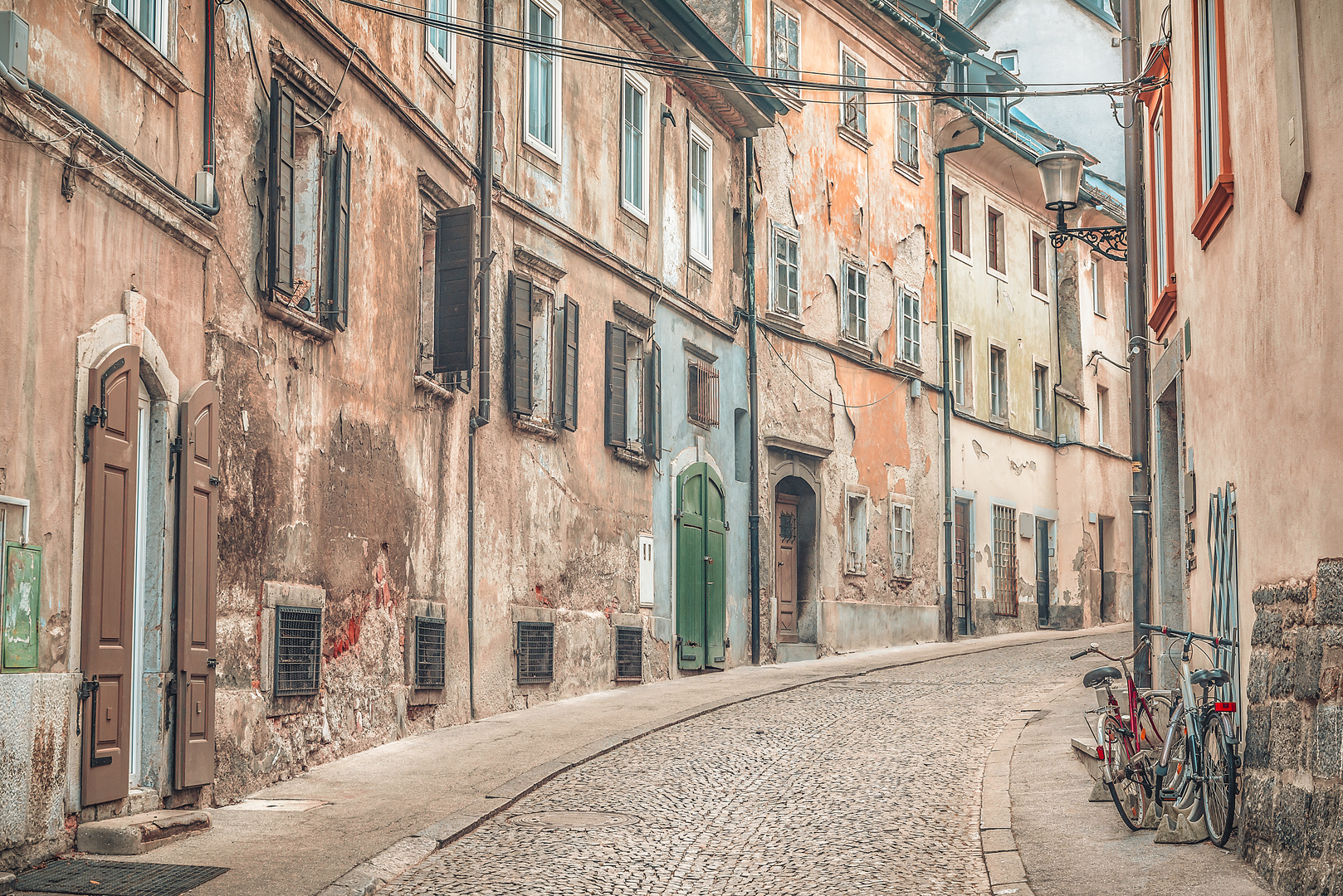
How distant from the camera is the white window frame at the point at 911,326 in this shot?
989 inches

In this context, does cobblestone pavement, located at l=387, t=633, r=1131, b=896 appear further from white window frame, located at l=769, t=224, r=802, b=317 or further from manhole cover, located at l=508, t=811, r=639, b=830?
white window frame, located at l=769, t=224, r=802, b=317

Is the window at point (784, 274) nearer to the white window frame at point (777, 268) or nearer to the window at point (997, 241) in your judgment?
the white window frame at point (777, 268)

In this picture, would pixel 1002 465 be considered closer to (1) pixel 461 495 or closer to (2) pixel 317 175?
(1) pixel 461 495

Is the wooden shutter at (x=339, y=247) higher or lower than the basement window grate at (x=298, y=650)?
higher

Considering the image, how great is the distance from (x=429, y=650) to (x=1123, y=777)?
612 centimetres

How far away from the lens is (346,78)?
441 inches

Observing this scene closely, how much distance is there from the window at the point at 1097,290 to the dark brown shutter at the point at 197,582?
2652cm

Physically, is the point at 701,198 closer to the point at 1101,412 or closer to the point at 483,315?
the point at 483,315

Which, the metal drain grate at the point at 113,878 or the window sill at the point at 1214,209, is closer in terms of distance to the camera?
the metal drain grate at the point at 113,878

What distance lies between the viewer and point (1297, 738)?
257 inches

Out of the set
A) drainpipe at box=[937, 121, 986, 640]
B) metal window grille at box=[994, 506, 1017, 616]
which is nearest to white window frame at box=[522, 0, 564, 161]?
drainpipe at box=[937, 121, 986, 640]

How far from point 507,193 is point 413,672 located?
4.91 metres

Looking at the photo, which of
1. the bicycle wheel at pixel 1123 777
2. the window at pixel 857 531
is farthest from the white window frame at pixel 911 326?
the bicycle wheel at pixel 1123 777

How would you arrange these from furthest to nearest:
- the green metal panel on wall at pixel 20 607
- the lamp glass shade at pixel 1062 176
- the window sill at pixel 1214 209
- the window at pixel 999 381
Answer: the window at pixel 999 381
the lamp glass shade at pixel 1062 176
the window sill at pixel 1214 209
the green metal panel on wall at pixel 20 607
